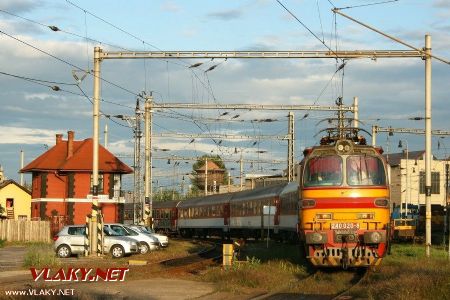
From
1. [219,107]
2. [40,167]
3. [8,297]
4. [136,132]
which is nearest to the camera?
[8,297]

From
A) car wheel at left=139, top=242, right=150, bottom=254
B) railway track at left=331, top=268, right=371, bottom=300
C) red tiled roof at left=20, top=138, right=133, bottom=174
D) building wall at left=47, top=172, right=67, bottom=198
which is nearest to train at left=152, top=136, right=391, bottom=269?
railway track at left=331, top=268, right=371, bottom=300

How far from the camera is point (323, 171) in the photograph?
21109mm

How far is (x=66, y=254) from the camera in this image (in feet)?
112

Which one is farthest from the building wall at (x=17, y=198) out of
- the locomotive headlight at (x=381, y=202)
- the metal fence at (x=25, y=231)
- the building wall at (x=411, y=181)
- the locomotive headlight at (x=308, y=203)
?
the locomotive headlight at (x=381, y=202)

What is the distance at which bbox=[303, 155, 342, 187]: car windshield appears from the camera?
21.0 m

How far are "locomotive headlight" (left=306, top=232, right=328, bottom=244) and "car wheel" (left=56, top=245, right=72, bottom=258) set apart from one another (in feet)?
53.7

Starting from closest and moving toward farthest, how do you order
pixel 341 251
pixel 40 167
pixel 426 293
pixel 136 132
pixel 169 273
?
pixel 426 293
pixel 341 251
pixel 169 273
pixel 136 132
pixel 40 167

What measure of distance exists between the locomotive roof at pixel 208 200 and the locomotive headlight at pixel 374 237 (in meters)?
38.5

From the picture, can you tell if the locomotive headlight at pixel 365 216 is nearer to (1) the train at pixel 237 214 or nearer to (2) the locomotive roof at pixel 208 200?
(1) the train at pixel 237 214

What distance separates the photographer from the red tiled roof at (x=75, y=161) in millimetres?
63062

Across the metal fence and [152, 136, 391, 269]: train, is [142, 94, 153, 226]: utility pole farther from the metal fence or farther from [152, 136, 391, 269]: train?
[152, 136, 391, 269]: train

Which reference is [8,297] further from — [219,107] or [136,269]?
[219,107]

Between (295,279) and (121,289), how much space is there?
521 centimetres

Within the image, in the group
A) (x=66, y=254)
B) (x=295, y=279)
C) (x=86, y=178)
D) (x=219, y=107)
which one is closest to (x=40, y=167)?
(x=86, y=178)
